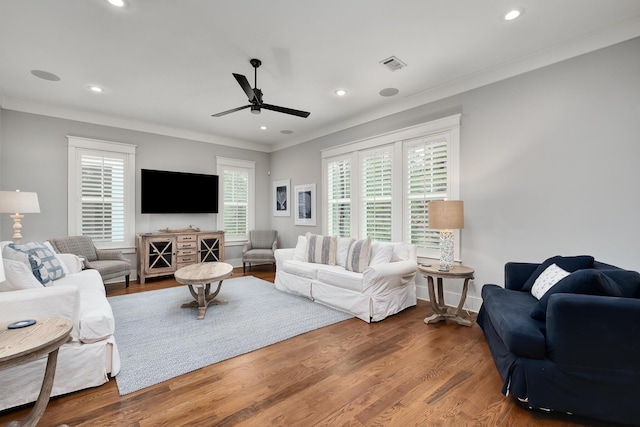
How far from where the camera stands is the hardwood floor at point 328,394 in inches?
68.3

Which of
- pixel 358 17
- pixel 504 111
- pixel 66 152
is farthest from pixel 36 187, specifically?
pixel 504 111

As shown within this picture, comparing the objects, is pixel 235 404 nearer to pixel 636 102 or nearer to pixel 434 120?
pixel 434 120

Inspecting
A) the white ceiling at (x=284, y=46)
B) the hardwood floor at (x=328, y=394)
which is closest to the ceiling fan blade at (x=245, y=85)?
the white ceiling at (x=284, y=46)

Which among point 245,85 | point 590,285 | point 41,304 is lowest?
point 41,304

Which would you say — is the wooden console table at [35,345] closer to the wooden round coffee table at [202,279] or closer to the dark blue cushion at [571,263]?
the wooden round coffee table at [202,279]

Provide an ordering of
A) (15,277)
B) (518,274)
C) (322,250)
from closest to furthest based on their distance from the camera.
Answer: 1. (15,277)
2. (518,274)
3. (322,250)

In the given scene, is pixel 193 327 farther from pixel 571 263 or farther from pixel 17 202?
pixel 571 263

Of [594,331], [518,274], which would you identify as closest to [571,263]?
[518,274]

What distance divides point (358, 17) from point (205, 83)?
219 centimetres

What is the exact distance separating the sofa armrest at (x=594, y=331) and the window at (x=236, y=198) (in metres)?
5.77

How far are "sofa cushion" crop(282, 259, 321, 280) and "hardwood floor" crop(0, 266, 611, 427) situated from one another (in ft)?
4.33

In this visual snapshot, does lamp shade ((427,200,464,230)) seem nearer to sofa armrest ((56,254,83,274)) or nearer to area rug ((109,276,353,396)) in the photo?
area rug ((109,276,353,396))

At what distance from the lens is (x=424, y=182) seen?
158 inches

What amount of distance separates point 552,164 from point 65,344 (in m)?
4.48
